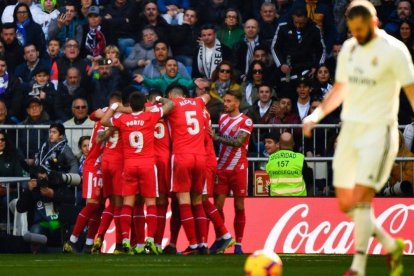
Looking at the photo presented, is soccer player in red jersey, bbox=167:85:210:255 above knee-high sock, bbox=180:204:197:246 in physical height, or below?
above

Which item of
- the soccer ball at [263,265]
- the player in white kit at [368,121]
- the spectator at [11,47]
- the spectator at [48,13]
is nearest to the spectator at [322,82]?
the spectator at [48,13]

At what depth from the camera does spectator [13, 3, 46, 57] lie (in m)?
26.6

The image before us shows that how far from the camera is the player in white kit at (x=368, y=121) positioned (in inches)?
476

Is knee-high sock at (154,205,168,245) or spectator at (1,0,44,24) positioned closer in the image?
knee-high sock at (154,205,168,245)

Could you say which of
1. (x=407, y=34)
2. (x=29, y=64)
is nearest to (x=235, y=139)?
(x=407, y=34)

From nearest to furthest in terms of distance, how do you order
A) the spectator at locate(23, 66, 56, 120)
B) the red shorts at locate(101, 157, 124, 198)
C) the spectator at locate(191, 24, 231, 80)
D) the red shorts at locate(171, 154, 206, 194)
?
1. the red shorts at locate(171, 154, 206, 194)
2. the red shorts at locate(101, 157, 124, 198)
3. the spectator at locate(23, 66, 56, 120)
4. the spectator at locate(191, 24, 231, 80)

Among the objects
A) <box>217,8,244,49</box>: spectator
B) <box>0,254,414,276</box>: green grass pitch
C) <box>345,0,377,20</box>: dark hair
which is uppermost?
<box>217,8,244,49</box>: spectator

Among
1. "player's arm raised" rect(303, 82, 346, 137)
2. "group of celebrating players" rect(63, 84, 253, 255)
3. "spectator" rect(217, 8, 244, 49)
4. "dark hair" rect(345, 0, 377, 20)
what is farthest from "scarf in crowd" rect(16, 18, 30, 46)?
"dark hair" rect(345, 0, 377, 20)

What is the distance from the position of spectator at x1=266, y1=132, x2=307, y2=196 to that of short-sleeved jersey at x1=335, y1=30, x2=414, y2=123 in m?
9.10

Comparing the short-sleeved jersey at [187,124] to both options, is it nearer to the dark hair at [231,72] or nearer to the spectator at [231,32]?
the dark hair at [231,72]

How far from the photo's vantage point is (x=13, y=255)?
65.7ft

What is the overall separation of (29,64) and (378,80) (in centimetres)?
1467

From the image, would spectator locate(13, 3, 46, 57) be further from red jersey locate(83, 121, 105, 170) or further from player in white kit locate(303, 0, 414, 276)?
player in white kit locate(303, 0, 414, 276)

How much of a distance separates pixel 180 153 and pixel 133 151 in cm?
72
